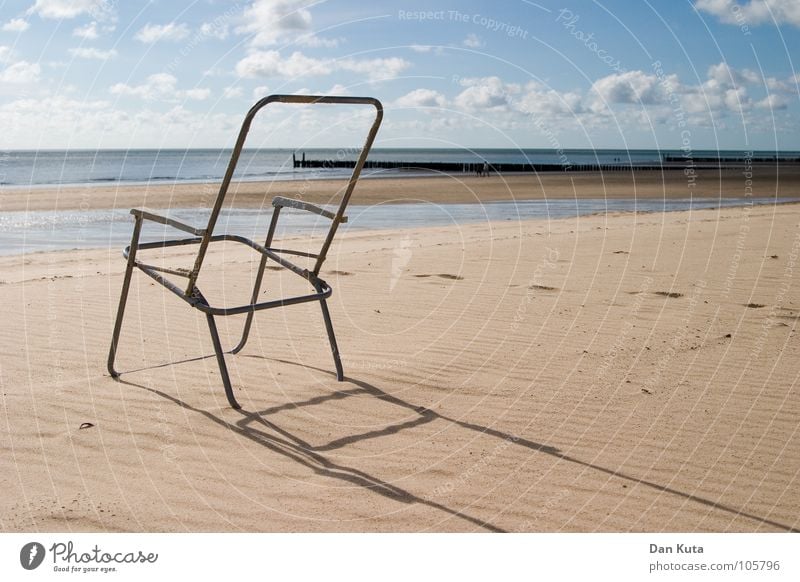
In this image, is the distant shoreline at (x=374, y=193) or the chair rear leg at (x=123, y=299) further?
the distant shoreline at (x=374, y=193)

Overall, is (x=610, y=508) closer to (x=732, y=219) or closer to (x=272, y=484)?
(x=272, y=484)

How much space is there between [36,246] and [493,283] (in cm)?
1024

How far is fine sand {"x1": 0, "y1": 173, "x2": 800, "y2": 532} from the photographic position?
3910 mm

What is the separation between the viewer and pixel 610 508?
3906 millimetres

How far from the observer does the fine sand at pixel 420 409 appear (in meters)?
3.91

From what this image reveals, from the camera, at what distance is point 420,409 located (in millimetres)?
5395

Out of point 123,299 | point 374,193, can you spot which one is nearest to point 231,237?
point 123,299

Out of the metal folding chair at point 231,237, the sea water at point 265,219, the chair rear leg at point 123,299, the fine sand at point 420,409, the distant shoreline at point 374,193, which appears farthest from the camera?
the distant shoreline at point 374,193

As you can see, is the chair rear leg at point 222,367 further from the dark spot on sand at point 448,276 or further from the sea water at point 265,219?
the sea water at point 265,219

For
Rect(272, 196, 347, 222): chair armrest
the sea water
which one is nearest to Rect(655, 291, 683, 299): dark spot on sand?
Rect(272, 196, 347, 222): chair armrest

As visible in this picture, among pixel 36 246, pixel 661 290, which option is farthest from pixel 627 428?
pixel 36 246

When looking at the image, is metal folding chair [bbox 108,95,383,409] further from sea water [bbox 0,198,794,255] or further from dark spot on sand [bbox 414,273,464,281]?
sea water [bbox 0,198,794,255]

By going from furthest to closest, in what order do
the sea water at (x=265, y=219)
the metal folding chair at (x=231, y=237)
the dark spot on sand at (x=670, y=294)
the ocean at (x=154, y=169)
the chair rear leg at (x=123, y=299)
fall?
the ocean at (x=154, y=169)
the sea water at (x=265, y=219)
the dark spot on sand at (x=670, y=294)
the chair rear leg at (x=123, y=299)
the metal folding chair at (x=231, y=237)

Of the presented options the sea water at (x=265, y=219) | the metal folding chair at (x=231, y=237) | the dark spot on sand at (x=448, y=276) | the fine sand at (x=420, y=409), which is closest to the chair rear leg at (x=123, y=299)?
the metal folding chair at (x=231, y=237)
